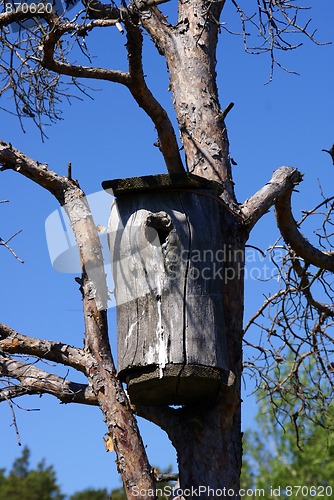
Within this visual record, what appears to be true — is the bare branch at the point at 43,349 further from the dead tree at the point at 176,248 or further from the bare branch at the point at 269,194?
the bare branch at the point at 269,194

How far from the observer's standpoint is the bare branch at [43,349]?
389 cm

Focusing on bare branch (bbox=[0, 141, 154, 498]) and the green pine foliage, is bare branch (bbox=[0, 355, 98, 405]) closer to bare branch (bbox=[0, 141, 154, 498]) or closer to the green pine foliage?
bare branch (bbox=[0, 141, 154, 498])

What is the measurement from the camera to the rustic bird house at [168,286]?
347 cm

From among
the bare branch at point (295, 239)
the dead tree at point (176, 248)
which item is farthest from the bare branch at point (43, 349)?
the bare branch at point (295, 239)

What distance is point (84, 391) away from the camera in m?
3.87

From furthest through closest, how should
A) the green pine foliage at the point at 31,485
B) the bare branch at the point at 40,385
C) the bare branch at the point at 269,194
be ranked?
the green pine foliage at the point at 31,485 < the bare branch at the point at 269,194 < the bare branch at the point at 40,385

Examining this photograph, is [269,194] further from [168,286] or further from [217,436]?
[217,436]

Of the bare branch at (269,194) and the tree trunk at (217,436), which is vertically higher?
the bare branch at (269,194)

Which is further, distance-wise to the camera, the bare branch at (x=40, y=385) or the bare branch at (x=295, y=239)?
the bare branch at (x=295, y=239)

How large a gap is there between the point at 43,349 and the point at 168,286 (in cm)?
81

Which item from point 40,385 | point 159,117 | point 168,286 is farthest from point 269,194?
point 40,385

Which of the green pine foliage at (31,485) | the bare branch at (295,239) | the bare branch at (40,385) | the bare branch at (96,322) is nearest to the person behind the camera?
the bare branch at (96,322)

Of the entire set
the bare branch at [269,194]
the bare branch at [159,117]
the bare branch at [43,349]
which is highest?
the bare branch at [159,117]

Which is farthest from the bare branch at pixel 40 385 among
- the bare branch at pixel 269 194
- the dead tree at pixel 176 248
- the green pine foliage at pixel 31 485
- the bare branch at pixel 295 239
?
the green pine foliage at pixel 31 485
